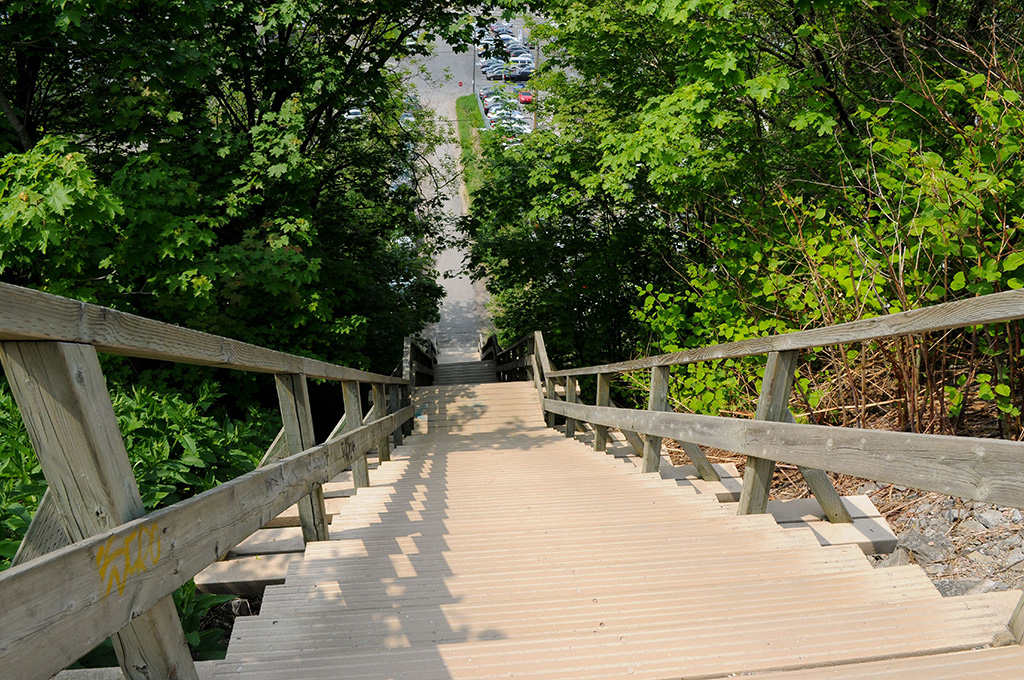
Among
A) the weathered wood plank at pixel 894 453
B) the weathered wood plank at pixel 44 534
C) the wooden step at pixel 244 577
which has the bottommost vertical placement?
the wooden step at pixel 244 577

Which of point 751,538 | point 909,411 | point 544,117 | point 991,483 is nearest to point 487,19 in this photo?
point 544,117

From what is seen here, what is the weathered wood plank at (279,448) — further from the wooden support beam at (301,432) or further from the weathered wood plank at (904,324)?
the weathered wood plank at (904,324)

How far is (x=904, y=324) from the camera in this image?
96.9 inches

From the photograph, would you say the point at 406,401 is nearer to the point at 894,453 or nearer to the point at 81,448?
the point at 894,453

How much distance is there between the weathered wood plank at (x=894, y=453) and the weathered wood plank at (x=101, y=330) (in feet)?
6.56

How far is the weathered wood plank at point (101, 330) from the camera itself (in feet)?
4.10

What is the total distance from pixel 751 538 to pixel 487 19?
9152mm

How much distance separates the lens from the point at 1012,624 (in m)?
1.93

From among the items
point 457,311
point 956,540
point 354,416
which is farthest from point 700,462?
point 457,311

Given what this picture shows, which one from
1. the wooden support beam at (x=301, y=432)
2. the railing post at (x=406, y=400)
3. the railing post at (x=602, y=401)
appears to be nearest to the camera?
the wooden support beam at (x=301, y=432)

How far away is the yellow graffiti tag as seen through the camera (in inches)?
52.7

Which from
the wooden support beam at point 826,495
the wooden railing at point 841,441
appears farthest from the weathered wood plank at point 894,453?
the wooden support beam at point 826,495

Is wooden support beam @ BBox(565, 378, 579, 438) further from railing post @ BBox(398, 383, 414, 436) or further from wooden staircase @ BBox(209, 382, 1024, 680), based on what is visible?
wooden staircase @ BBox(209, 382, 1024, 680)

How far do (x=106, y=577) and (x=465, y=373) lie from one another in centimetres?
2092
